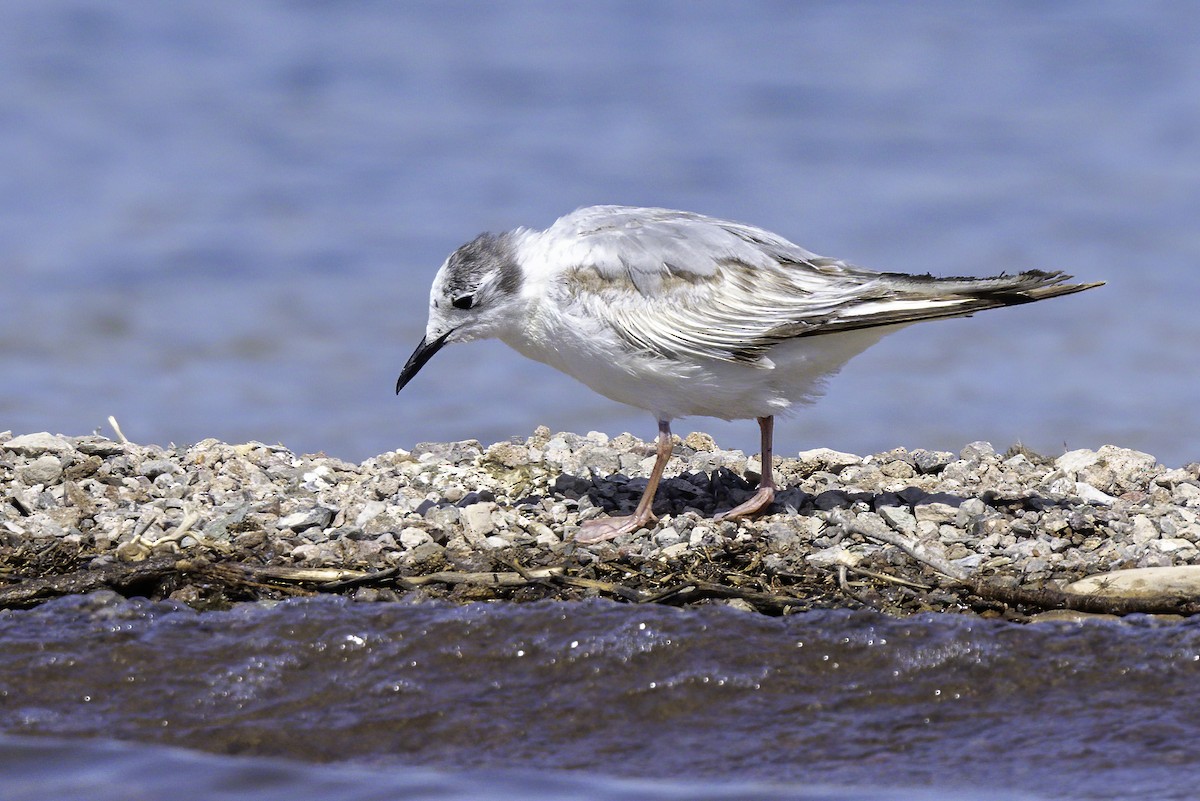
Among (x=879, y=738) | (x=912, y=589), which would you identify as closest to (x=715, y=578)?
(x=912, y=589)

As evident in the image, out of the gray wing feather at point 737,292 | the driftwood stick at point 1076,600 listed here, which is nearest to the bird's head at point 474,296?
the gray wing feather at point 737,292

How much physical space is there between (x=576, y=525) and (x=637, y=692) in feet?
5.61

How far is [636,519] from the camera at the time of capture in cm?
650

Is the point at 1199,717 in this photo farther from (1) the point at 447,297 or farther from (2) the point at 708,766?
(1) the point at 447,297

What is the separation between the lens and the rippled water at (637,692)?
458 cm

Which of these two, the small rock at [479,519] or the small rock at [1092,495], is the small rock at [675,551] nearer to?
the small rock at [479,519]

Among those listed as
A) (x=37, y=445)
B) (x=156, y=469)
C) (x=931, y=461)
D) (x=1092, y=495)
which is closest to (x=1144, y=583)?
(x=1092, y=495)

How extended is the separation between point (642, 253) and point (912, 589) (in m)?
2.11

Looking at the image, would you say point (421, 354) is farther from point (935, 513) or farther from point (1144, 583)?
point (1144, 583)

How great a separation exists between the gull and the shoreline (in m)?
0.38

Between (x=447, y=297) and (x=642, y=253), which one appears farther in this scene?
(x=447, y=297)

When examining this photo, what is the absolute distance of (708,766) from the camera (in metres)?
4.55

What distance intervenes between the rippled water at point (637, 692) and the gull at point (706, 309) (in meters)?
1.37

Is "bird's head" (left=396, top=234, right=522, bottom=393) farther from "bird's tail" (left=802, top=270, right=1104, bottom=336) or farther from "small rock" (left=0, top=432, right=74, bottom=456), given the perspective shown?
"small rock" (left=0, top=432, right=74, bottom=456)
